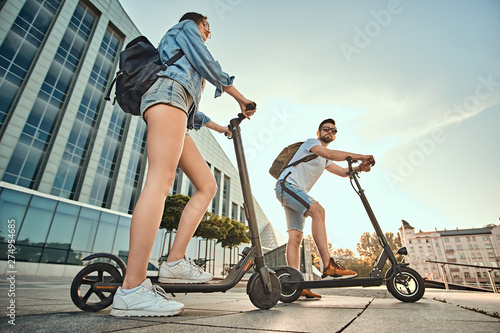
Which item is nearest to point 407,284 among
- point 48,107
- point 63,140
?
point 63,140

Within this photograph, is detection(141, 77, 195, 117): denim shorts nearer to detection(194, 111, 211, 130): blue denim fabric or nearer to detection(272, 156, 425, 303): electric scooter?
detection(194, 111, 211, 130): blue denim fabric

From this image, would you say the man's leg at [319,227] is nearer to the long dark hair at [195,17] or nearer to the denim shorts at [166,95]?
the denim shorts at [166,95]

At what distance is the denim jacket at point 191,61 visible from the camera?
66.7 inches

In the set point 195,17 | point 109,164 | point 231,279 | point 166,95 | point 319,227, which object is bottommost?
point 231,279

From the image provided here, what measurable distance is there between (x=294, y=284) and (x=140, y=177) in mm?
24110

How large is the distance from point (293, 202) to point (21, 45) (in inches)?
932

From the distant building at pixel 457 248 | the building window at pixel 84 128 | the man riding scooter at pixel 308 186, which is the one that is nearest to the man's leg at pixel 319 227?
the man riding scooter at pixel 308 186

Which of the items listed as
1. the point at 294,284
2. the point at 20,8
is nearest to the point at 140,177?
the point at 20,8

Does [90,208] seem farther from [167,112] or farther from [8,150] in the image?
[167,112]

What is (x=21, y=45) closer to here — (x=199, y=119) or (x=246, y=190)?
(x=199, y=119)

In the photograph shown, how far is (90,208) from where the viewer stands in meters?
18.5

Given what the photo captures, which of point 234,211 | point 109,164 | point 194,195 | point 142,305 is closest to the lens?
point 142,305

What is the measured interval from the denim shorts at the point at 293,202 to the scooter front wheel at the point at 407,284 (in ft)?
3.61

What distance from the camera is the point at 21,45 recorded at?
17.2m
